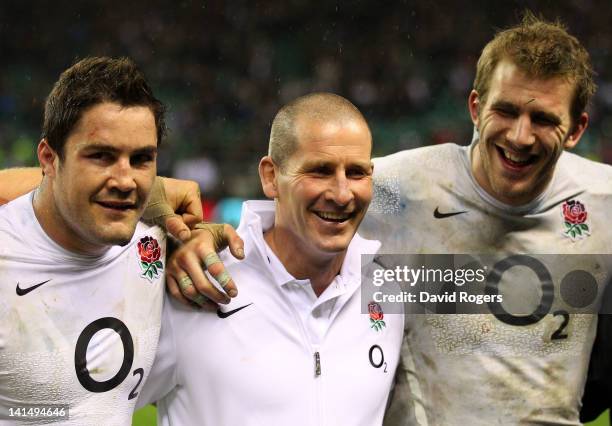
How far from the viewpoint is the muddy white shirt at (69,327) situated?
2.40m

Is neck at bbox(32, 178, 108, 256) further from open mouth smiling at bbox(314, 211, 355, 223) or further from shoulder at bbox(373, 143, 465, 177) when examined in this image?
shoulder at bbox(373, 143, 465, 177)

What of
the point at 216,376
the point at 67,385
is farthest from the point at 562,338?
the point at 67,385

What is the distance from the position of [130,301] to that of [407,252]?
3.83ft

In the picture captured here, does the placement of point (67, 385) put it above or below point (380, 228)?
below

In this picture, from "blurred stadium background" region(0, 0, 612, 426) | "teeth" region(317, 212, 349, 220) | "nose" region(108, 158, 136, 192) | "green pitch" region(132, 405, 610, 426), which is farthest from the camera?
"blurred stadium background" region(0, 0, 612, 426)

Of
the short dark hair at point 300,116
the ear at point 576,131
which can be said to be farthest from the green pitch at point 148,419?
the short dark hair at point 300,116

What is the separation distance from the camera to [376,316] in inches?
114

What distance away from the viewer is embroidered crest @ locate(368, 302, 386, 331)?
288 cm

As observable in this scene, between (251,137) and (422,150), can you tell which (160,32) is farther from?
(422,150)

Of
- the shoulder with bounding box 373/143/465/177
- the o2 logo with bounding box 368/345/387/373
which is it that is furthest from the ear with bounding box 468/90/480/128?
the o2 logo with bounding box 368/345/387/373

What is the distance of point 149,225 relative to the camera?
9.10ft

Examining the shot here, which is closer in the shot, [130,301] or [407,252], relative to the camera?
[130,301]

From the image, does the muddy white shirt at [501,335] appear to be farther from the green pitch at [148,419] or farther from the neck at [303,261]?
the green pitch at [148,419]

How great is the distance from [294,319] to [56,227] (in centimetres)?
76
